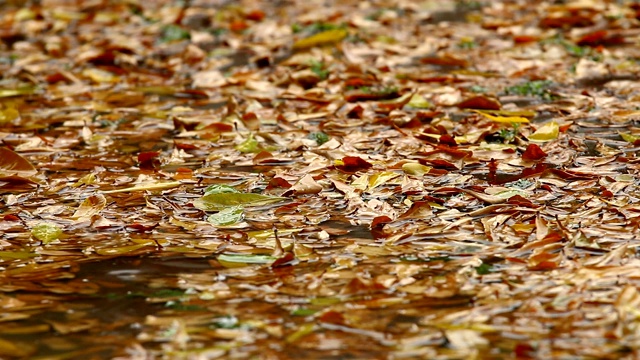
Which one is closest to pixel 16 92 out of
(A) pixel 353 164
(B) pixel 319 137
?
Result: (B) pixel 319 137

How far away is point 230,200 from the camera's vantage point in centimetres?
253

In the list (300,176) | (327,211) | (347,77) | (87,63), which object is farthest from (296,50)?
(327,211)

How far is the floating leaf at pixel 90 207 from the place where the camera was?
2.48 meters

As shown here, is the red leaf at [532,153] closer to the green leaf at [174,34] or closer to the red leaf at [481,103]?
the red leaf at [481,103]

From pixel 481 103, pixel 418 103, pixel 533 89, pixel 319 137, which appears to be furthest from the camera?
pixel 533 89

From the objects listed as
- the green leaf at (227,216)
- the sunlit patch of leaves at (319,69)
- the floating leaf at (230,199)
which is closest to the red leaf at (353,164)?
the floating leaf at (230,199)

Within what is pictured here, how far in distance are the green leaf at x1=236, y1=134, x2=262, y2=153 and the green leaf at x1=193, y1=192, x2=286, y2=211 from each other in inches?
23.4

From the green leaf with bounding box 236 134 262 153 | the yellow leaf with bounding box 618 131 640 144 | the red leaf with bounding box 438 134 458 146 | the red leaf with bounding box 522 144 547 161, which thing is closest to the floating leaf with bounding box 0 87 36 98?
the green leaf with bounding box 236 134 262 153

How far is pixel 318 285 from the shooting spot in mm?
1982

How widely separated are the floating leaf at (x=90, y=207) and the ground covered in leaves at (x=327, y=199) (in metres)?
0.01

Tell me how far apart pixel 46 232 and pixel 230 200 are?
0.53 metres

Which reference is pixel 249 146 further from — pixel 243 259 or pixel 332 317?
pixel 332 317

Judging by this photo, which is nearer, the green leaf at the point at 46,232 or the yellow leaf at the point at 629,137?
the green leaf at the point at 46,232

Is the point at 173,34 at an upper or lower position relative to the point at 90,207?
lower
